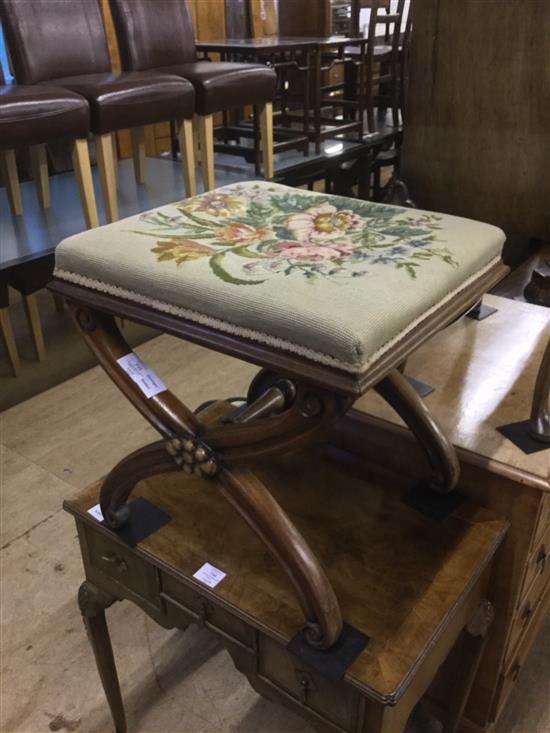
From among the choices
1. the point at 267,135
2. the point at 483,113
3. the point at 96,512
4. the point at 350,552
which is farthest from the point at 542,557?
the point at 267,135

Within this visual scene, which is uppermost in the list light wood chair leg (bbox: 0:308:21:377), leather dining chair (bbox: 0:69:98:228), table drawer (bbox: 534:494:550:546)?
leather dining chair (bbox: 0:69:98:228)

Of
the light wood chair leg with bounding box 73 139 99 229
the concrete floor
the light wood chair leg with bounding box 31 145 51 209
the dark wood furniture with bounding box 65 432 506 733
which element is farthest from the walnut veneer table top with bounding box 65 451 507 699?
the light wood chair leg with bounding box 31 145 51 209

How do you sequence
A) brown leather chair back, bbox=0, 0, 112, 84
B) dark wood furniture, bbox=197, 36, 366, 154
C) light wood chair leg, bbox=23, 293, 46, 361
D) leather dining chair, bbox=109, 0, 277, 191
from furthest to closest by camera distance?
dark wood furniture, bbox=197, 36, 366, 154 < leather dining chair, bbox=109, 0, 277, 191 < brown leather chair back, bbox=0, 0, 112, 84 < light wood chair leg, bbox=23, 293, 46, 361

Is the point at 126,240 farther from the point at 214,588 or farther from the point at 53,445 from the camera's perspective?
the point at 53,445

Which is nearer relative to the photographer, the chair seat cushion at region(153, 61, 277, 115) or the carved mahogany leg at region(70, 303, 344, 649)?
the carved mahogany leg at region(70, 303, 344, 649)

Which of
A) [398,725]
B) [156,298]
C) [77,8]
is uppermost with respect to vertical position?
[77,8]

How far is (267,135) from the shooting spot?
312 centimetres

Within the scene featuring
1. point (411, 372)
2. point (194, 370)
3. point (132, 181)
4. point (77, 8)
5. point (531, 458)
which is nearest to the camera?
point (531, 458)

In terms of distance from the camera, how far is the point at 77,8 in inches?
102

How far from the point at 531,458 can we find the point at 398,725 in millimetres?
382

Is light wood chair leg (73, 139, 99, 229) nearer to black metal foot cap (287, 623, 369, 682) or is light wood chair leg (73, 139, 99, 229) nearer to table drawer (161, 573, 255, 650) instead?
table drawer (161, 573, 255, 650)

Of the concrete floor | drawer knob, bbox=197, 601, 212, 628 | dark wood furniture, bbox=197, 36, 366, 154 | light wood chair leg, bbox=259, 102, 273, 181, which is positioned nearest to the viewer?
drawer knob, bbox=197, 601, 212, 628

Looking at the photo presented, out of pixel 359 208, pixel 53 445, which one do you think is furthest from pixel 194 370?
pixel 359 208

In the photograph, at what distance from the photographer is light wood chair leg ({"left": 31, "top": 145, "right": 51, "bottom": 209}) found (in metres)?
2.72
